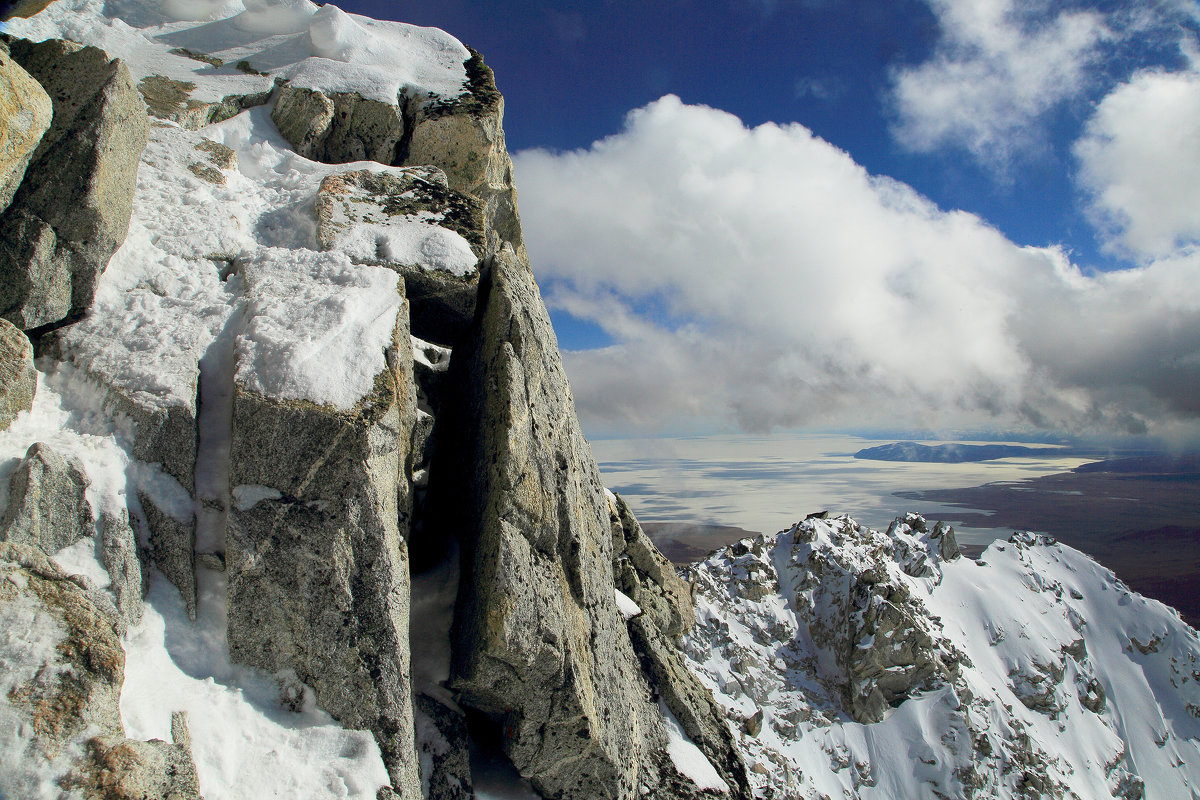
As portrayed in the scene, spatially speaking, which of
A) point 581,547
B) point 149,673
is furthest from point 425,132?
point 149,673

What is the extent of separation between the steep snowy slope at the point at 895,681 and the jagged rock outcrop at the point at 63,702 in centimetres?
3997

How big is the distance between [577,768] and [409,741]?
173 inches

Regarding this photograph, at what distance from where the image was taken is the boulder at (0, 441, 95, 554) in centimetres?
789

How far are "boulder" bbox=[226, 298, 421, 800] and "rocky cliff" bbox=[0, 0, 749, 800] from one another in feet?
0.16

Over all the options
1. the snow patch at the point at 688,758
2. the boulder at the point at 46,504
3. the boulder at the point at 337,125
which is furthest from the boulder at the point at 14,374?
the snow patch at the point at 688,758

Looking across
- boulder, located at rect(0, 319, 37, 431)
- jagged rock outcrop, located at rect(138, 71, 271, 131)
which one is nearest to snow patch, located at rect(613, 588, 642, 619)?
boulder, located at rect(0, 319, 37, 431)

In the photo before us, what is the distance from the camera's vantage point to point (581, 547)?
1401 centimetres

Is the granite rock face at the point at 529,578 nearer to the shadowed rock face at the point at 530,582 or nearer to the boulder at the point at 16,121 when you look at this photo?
the shadowed rock face at the point at 530,582

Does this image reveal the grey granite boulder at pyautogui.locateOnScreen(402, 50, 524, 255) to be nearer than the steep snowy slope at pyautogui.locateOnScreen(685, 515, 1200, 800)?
Yes

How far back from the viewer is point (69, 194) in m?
10.8

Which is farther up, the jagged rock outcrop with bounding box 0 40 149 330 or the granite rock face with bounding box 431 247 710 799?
the jagged rock outcrop with bounding box 0 40 149 330

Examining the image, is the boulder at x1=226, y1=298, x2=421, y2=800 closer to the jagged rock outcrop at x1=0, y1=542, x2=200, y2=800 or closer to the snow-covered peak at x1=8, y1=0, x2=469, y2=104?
the jagged rock outcrop at x1=0, y1=542, x2=200, y2=800

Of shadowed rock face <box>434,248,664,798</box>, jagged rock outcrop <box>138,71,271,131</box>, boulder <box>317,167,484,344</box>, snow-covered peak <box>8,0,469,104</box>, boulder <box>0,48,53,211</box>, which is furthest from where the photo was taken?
snow-covered peak <box>8,0,469,104</box>

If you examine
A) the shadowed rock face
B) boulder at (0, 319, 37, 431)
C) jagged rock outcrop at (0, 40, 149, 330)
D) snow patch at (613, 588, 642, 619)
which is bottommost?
snow patch at (613, 588, 642, 619)
